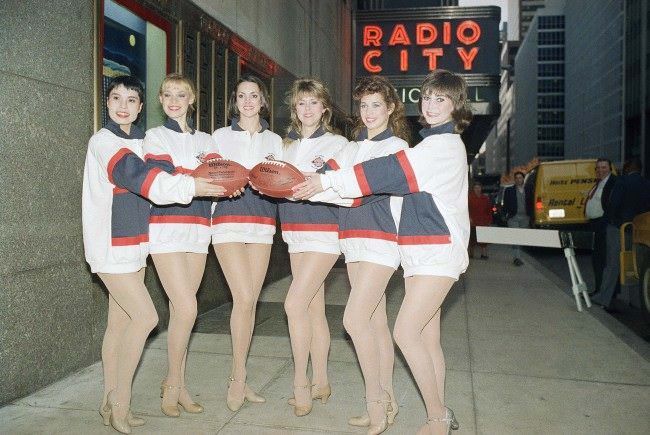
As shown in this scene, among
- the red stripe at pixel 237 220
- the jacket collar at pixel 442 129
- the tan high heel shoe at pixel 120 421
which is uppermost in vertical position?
the jacket collar at pixel 442 129

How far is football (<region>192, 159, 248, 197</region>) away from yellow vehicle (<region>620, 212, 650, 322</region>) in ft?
17.0

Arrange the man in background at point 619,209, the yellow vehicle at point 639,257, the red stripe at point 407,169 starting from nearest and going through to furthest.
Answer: the red stripe at point 407,169 < the yellow vehicle at point 639,257 < the man in background at point 619,209

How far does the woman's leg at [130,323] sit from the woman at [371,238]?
1.17 meters

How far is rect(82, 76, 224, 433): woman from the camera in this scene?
3.38 metres

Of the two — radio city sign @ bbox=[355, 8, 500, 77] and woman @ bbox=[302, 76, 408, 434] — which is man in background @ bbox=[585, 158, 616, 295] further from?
radio city sign @ bbox=[355, 8, 500, 77]

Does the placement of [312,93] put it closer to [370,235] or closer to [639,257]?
[370,235]

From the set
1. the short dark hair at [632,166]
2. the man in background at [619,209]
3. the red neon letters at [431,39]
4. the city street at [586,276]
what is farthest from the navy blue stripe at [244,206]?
the red neon letters at [431,39]

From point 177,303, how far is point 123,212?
0.66 metres

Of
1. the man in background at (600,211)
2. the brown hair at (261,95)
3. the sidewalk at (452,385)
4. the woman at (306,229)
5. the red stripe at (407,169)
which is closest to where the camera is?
the red stripe at (407,169)

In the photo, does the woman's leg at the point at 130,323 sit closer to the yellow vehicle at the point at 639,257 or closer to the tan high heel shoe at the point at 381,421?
the tan high heel shoe at the point at 381,421

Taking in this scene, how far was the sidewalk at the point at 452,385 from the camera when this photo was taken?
12.6ft

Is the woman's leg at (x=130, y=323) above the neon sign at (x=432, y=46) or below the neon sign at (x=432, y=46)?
below

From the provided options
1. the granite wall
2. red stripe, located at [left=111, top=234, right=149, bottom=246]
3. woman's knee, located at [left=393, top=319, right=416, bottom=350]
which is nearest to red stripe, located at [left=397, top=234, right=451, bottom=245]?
woman's knee, located at [left=393, top=319, right=416, bottom=350]

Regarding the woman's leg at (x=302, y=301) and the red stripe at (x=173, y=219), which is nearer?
the red stripe at (x=173, y=219)
